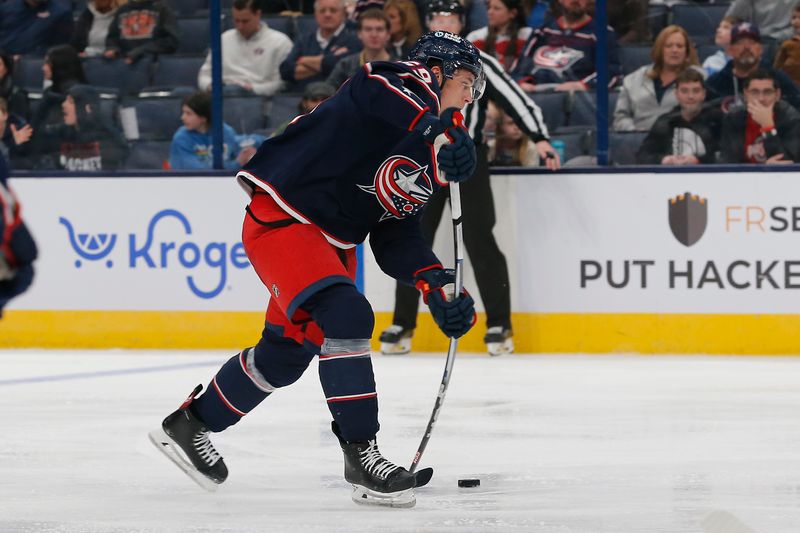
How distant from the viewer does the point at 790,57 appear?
6.19m

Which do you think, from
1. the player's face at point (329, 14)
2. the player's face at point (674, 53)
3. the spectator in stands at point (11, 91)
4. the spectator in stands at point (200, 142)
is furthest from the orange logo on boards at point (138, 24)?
the player's face at point (674, 53)

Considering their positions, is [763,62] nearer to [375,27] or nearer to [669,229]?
[669,229]

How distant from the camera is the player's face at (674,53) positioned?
Answer: 634cm

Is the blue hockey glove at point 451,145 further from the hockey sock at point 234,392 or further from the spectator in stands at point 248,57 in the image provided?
the spectator in stands at point 248,57

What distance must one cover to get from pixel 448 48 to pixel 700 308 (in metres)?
3.27

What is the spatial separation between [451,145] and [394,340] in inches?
132

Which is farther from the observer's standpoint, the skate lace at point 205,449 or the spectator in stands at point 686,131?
the spectator in stands at point 686,131

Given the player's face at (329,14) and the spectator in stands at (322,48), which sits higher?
the player's face at (329,14)

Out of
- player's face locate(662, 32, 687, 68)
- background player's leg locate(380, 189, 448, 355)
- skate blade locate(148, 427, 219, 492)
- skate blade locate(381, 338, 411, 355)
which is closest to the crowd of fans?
player's face locate(662, 32, 687, 68)

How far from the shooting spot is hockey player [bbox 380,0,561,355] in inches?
246

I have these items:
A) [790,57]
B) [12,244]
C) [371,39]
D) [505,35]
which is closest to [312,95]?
[371,39]

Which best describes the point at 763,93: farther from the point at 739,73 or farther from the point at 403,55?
the point at 403,55

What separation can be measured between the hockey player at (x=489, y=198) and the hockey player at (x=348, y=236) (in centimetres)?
277

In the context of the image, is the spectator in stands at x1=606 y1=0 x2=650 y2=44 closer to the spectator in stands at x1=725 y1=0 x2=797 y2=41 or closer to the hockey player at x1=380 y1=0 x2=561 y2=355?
the spectator in stands at x1=725 y1=0 x2=797 y2=41
